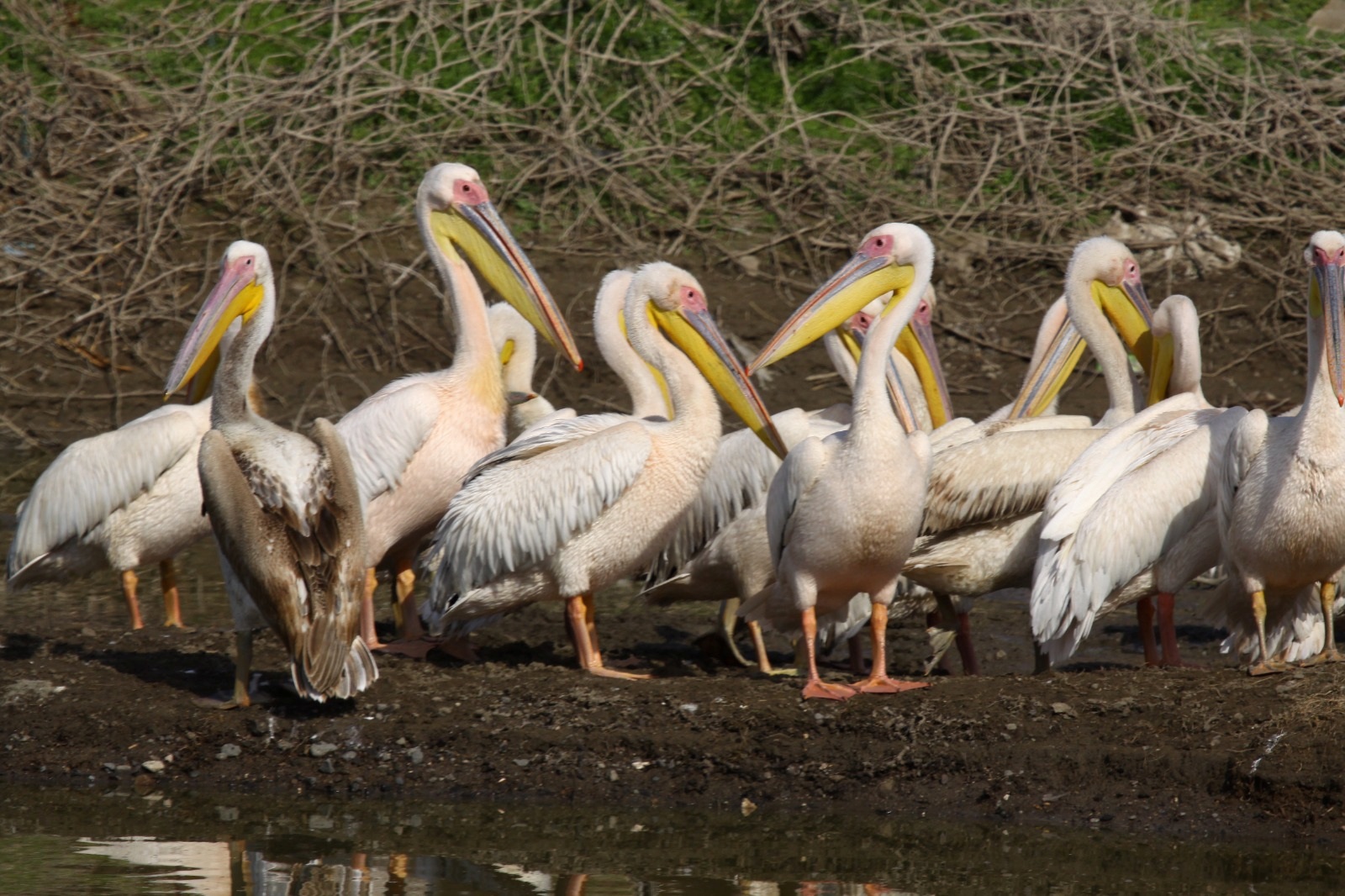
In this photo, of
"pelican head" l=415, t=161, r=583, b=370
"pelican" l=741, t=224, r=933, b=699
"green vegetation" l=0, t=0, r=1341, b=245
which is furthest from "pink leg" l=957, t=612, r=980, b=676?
"green vegetation" l=0, t=0, r=1341, b=245

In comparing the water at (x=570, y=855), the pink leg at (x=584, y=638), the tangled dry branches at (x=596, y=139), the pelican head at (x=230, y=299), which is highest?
the tangled dry branches at (x=596, y=139)

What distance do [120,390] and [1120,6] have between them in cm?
721

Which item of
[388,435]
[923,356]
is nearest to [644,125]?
[923,356]

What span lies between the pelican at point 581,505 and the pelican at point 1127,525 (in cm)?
103

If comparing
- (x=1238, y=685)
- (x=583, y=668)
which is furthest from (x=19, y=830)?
(x=1238, y=685)

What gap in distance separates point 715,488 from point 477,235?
4.70 ft

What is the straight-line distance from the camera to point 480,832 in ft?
15.6

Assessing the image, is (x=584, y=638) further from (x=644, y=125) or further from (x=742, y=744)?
(x=644, y=125)

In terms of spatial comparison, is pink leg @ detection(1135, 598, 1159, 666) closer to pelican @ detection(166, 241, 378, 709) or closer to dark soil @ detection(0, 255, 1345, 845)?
dark soil @ detection(0, 255, 1345, 845)

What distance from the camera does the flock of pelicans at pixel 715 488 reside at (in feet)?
17.5

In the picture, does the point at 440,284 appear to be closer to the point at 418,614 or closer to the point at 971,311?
the point at 971,311

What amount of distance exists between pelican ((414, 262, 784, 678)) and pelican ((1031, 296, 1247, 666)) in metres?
1.03

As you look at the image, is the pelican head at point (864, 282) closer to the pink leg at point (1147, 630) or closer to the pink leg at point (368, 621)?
the pink leg at point (1147, 630)

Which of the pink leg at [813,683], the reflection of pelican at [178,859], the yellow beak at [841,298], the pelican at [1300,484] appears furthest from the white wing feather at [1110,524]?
the reflection of pelican at [178,859]
